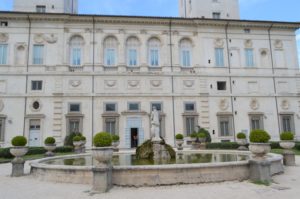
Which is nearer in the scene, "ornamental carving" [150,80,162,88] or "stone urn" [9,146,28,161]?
"stone urn" [9,146,28,161]

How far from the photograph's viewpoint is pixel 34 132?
26078 millimetres

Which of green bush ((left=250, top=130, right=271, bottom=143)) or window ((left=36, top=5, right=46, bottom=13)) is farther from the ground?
window ((left=36, top=5, right=46, bottom=13))

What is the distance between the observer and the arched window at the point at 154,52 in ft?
96.1

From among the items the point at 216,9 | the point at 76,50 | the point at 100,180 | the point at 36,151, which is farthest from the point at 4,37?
the point at 100,180

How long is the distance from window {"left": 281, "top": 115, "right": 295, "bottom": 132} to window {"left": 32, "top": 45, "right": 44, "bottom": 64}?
27.3 meters

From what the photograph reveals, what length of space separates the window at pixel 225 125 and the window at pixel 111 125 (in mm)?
11385

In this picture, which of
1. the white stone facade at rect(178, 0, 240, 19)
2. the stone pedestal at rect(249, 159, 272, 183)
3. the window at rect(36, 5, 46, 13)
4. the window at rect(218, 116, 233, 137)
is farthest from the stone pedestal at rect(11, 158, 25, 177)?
the white stone facade at rect(178, 0, 240, 19)

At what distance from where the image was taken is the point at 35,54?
90.4ft

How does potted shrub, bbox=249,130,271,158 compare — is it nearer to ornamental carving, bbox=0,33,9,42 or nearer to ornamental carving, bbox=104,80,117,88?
ornamental carving, bbox=104,80,117,88

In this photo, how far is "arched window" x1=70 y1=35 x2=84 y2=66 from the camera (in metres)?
28.3

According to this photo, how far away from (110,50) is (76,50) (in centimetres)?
367

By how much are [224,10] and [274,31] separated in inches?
267

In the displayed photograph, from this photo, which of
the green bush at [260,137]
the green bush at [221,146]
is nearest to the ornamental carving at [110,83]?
the green bush at [221,146]

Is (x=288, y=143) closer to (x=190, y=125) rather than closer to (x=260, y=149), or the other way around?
(x=260, y=149)
